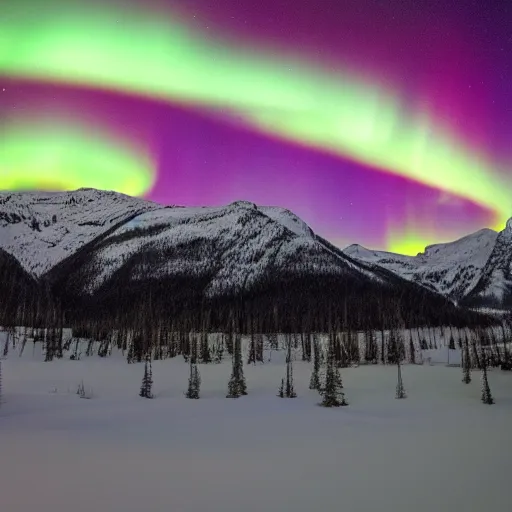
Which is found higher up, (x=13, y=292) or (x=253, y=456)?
(x=13, y=292)

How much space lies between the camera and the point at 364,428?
16312 millimetres

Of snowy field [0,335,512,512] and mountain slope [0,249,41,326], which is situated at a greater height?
mountain slope [0,249,41,326]

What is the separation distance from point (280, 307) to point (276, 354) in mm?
56813

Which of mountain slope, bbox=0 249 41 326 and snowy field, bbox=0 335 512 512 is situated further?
mountain slope, bbox=0 249 41 326

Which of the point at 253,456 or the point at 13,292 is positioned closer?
the point at 253,456

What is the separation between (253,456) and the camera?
12203 mm

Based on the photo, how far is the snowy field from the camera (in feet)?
28.7

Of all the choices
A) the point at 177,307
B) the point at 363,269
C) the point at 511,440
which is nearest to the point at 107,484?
the point at 511,440

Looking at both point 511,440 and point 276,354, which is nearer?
point 511,440

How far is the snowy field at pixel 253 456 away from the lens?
28.7 feet

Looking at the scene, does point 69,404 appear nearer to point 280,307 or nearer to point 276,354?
point 276,354

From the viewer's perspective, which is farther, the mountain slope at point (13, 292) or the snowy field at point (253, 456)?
the mountain slope at point (13, 292)

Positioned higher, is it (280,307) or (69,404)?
(280,307)

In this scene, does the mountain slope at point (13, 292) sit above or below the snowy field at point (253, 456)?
above
